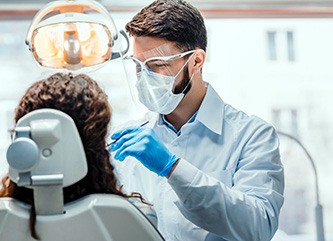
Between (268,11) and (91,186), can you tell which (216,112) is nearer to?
(91,186)

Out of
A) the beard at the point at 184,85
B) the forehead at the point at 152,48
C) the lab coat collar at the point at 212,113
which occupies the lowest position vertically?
the lab coat collar at the point at 212,113

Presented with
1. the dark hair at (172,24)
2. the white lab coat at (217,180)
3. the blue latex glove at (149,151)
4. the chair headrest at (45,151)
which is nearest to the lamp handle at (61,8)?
the dark hair at (172,24)

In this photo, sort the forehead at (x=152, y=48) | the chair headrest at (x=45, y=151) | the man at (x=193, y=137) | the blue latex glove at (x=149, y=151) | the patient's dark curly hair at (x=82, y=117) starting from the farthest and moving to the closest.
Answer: the forehead at (x=152, y=48) → the man at (x=193, y=137) → the blue latex glove at (x=149, y=151) → the patient's dark curly hair at (x=82, y=117) → the chair headrest at (x=45, y=151)

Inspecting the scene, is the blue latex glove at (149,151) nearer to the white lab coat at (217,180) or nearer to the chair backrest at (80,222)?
the white lab coat at (217,180)

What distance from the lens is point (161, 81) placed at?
6.61 ft

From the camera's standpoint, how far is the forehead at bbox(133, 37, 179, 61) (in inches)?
77.8

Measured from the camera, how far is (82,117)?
133 centimetres

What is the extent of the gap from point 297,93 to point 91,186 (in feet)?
8.21

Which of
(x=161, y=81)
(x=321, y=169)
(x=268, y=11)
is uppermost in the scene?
(x=161, y=81)

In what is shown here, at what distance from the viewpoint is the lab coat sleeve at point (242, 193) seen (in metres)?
1.65

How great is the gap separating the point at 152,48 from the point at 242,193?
0.58 metres

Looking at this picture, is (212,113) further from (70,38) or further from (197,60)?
(70,38)

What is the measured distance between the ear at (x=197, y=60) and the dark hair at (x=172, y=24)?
3 cm

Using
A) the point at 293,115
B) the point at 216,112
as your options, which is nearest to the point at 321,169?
the point at 293,115
